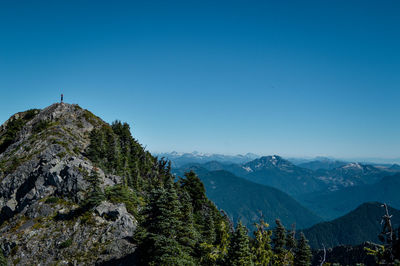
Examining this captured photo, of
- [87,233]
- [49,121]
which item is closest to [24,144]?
[49,121]

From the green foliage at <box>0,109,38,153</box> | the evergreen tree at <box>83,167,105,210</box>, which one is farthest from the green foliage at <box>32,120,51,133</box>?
the evergreen tree at <box>83,167,105,210</box>

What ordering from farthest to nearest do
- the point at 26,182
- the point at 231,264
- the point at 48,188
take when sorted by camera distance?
1. the point at 26,182
2. the point at 48,188
3. the point at 231,264

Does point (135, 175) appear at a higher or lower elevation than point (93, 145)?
lower

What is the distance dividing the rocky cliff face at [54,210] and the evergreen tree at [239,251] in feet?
42.3

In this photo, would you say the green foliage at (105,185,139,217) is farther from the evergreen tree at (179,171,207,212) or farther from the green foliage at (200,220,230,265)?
the evergreen tree at (179,171,207,212)

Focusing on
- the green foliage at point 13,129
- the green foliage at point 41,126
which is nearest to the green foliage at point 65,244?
the green foliage at point 41,126

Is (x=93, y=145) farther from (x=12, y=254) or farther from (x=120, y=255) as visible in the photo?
(x=120, y=255)

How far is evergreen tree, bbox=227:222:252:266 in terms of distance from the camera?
61.3 ft

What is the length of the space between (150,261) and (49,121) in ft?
182

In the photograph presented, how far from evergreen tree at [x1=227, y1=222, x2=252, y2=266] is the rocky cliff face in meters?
12.9

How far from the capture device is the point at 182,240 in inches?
892

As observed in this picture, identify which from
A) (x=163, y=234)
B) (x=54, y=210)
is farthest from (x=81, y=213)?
(x=163, y=234)

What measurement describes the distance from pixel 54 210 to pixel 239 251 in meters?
29.0

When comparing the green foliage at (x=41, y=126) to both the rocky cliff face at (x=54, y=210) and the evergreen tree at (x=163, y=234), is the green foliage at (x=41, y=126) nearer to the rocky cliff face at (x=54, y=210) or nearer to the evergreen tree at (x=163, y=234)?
the rocky cliff face at (x=54, y=210)
